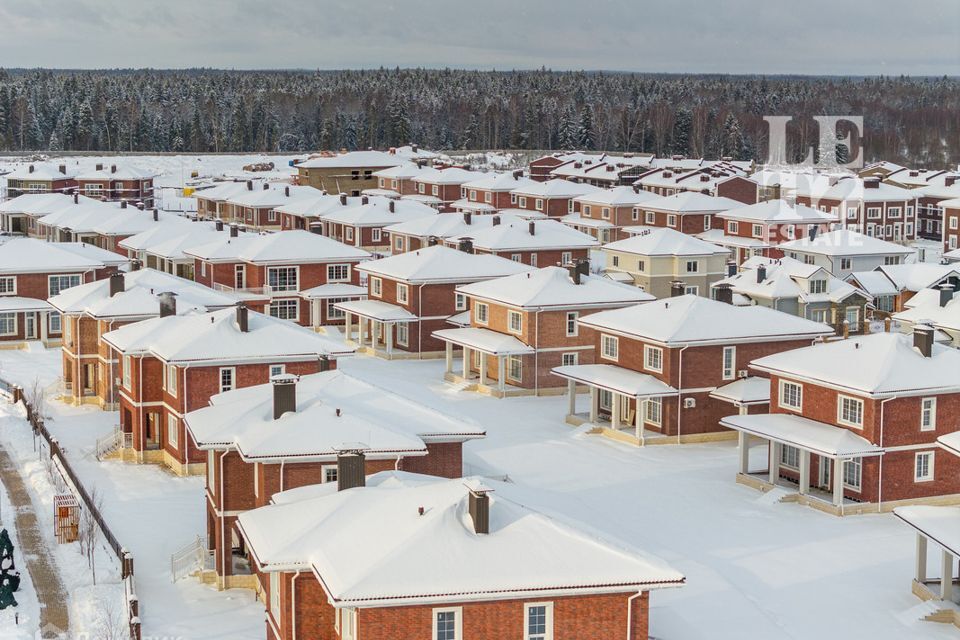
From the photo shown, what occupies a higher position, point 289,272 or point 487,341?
point 289,272

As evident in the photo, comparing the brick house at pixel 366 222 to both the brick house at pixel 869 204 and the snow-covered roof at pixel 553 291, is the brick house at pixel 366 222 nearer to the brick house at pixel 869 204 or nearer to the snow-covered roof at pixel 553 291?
the brick house at pixel 869 204

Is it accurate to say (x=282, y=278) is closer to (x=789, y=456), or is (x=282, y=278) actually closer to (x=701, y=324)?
(x=701, y=324)

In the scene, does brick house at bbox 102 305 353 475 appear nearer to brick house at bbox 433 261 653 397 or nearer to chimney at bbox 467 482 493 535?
brick house at bbox 433 261 653 397

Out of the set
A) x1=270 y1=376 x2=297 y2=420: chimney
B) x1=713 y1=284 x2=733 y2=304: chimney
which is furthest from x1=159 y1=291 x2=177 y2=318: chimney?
x1=713 y1=284 x2=733 y2=304: chimney

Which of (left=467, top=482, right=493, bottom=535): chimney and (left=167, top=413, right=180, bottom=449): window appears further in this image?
(left=167, top=413, right=180, bottom=449): window

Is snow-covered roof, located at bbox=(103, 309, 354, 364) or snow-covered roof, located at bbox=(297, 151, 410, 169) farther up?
snow-covered roof, located at bbox=(297, 151, 410, 169)

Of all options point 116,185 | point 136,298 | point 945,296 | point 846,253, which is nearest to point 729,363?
point 945,296

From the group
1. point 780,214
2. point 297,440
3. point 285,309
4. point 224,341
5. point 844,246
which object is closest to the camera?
point 297,440

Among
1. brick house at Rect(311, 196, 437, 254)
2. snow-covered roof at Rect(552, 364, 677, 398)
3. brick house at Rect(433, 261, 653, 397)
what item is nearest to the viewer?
snow-covered roof at Rect(552, 364, 677, 398)
